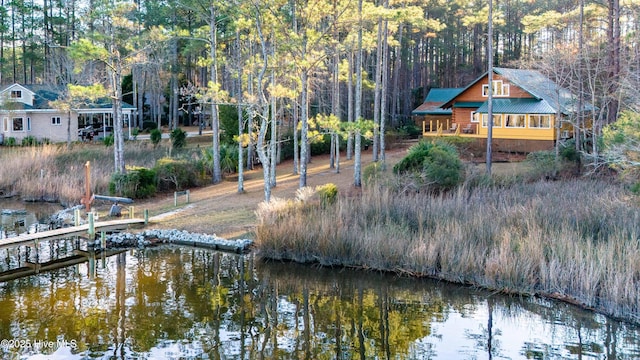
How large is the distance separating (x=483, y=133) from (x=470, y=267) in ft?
80.7

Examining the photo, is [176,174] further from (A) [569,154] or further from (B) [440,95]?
(B) [440,95]

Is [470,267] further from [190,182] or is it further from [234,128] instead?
[234,128]

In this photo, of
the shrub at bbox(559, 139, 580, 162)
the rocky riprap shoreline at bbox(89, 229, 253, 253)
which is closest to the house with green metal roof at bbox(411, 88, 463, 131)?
the shrub at bbox(559, 139, 580, 162)

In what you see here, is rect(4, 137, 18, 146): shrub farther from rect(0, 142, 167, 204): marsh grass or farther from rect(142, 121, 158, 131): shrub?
rect(142, 121, 158, 131): shrub

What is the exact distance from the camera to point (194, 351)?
10.1m

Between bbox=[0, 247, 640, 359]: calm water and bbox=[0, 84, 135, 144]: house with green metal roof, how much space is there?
26706mm

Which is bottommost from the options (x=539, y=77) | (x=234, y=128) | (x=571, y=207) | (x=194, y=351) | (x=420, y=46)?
(x=194, y=351)

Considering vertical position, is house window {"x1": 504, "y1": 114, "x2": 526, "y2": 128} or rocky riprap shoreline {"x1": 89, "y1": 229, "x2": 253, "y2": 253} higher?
house window {"x1": 504, "y1": 114, "x2": 526, "y2": 128}

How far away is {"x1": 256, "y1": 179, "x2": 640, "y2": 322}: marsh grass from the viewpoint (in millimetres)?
11812

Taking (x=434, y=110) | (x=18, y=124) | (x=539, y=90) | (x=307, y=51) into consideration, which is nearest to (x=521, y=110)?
(x=539, y=90)

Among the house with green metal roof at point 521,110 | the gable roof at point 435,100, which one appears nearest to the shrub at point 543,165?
the house with green metal roof at point 521,110

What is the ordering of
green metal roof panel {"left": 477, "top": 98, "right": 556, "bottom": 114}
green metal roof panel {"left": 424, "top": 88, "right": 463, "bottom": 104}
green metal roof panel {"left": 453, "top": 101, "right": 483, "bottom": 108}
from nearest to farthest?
1. green metal roof panel {"left": 477, "top": 98, "right": 556, "bottom": 114}
2. green metal roof panel {"left": 453, "top": 101, "right": 483, "bottom": 108}
3. green metal roof panel {"left": 424, "top": 88, "right": 463, "bottom": 104}

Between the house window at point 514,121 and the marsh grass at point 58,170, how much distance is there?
1880 cm

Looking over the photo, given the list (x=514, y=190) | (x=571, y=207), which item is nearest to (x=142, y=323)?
(x=571, y=207)
